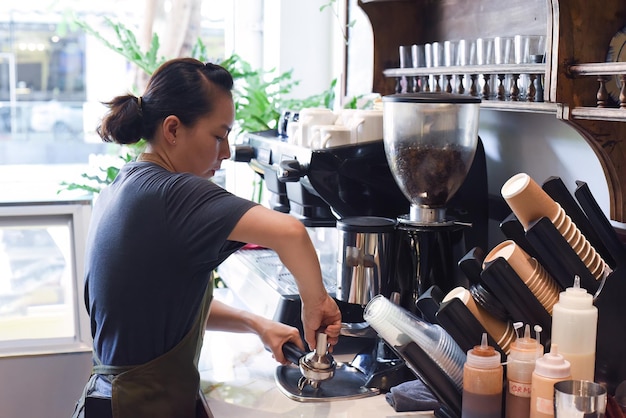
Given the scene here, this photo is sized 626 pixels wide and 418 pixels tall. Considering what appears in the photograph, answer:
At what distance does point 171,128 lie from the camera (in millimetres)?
1683

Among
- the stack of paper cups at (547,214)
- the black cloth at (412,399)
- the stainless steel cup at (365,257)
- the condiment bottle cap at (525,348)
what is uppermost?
the stack of paper cups at (547,214)

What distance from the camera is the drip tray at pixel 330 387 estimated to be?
5.18 ft

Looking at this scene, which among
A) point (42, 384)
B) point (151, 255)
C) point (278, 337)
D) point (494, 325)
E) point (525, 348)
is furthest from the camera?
point (42, 384)

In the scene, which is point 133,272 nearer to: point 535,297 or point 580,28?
point 535,297

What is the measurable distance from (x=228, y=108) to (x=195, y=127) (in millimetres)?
91

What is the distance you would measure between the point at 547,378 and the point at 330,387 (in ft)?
1.80

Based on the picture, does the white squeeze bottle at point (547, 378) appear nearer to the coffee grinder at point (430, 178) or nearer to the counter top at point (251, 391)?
the counter top at point (251, 391)

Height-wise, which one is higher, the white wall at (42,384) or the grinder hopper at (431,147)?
the grinder hopper at (431,147)

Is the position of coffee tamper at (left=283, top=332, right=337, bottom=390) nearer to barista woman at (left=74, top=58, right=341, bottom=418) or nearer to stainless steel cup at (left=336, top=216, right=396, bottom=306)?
barista woman at (left=74, top=58, right=341, bottom=418)

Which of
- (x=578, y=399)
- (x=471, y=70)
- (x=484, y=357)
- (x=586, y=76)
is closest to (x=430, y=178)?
(x=471, y=70)

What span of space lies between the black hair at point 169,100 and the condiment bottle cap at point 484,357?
76 cm

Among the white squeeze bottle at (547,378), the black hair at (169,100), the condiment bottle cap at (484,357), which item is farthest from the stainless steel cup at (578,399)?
the black hair at (169,100)

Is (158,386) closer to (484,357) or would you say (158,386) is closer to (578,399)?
(484,357)

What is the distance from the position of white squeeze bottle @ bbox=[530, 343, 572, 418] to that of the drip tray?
453 mm
